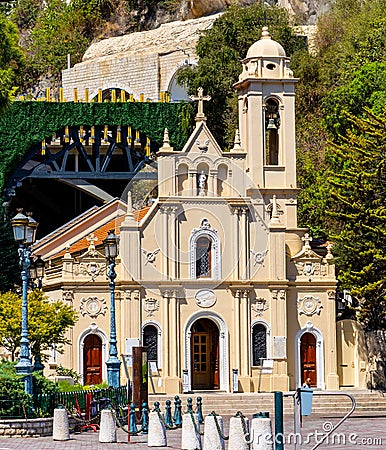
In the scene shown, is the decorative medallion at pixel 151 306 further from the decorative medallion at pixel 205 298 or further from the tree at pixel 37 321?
the tree at pixel 37 321

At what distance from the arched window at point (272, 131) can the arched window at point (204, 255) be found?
496 cm

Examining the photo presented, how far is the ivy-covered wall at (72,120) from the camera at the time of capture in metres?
61.9

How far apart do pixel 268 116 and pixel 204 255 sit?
265 inches

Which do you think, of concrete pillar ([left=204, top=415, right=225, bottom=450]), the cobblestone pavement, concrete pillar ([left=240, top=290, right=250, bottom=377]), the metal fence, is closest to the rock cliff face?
concrete pillar ([left=240, top=290, right=250, bottom=377])

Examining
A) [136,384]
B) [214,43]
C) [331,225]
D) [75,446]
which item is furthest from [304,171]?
[75,446]

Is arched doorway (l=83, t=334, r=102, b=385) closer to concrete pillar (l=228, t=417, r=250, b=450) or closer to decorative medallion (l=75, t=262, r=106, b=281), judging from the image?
decorative medallion (l=75, t=262, r=106, b=281)

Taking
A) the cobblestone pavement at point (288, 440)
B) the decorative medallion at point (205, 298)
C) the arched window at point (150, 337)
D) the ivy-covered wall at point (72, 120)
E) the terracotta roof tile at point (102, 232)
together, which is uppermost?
the ivy-covered wall at point (72, 120)

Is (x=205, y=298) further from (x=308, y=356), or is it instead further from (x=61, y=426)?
(x=61, y=426)

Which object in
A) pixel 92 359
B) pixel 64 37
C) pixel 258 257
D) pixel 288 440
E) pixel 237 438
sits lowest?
pixel 288 440

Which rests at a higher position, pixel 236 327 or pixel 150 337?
pixel 236 327

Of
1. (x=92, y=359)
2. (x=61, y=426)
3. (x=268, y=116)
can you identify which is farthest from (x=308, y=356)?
(x=61, y=426)

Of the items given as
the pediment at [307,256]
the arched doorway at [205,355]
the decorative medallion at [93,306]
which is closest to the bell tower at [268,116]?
the pediment at [307,256]

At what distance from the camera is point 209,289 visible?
47.3 metres

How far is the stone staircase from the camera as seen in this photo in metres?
42.6
